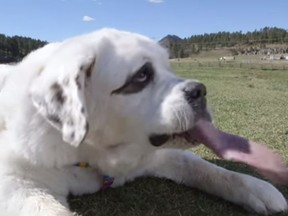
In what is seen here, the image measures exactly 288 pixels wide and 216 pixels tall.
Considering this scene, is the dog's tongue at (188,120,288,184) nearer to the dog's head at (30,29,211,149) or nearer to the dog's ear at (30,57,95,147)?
the dog's head at (30,29,211,149)

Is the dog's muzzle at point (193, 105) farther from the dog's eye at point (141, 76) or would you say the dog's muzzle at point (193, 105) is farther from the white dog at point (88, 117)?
the dog's eye at point (141, 76)

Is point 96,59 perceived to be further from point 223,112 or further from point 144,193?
point 223,112

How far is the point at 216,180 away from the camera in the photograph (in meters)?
3.94

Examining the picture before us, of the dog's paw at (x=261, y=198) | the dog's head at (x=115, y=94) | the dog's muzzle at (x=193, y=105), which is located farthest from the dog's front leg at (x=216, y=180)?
the dog's head at (x=115, y=94)

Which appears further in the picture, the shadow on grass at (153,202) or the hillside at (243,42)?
the hillside at (243,42)

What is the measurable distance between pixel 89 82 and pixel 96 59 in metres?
0.18

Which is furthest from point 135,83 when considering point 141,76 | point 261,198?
point 261,198

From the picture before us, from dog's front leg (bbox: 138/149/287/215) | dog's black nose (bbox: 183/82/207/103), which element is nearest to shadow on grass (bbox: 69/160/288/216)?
dog's front leg (bbox: 138/149/287/215)

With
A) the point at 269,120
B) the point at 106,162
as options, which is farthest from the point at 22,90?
the point at 269,120

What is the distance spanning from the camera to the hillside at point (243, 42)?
14125cm

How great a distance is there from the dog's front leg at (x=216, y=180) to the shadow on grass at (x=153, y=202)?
69 mm

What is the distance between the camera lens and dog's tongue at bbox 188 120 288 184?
3.40 metres

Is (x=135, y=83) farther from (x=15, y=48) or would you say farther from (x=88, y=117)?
(x=15, y=48)

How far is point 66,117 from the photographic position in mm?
3045
